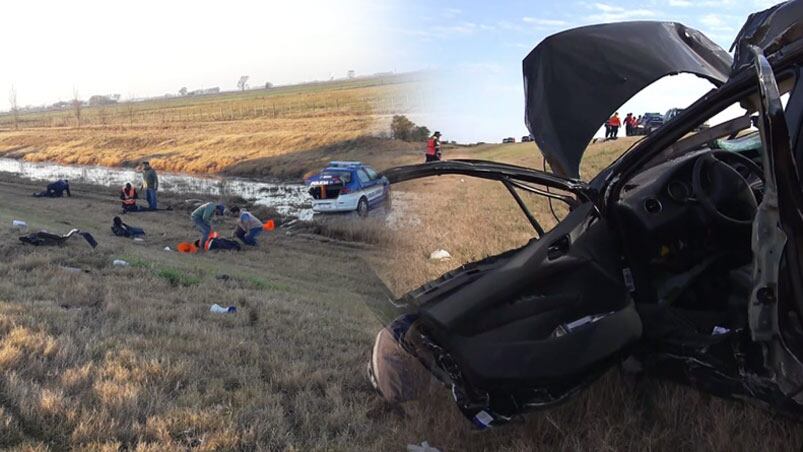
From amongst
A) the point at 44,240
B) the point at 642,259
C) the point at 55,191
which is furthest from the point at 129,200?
the point at 642,259

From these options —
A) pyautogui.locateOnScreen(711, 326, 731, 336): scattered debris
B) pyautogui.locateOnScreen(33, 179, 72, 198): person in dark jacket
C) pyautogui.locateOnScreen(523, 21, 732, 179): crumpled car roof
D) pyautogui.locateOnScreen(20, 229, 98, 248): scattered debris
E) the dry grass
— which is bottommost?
pyautogui.locateOnScreen(33, 179, 72, 198): person in dark jacket

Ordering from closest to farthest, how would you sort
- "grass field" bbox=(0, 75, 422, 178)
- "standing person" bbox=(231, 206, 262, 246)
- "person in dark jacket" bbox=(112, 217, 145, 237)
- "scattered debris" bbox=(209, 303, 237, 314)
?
"scattered debris" bbox=(209, 303, 237, 314) < "standing person" bbox=(231, 206, 262, 246) < "person in dark jacket" bbox=(112, 217, 145, 237) < "grass field" bbox=(0, 75, 422, 178)

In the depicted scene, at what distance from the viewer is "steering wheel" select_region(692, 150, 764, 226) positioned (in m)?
2.87

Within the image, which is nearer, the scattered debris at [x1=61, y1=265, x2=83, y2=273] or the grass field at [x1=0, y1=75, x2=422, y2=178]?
the scattered debris at [x1=61, y1=265, x2=83, y2=273]

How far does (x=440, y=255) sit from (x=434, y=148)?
1.57ft

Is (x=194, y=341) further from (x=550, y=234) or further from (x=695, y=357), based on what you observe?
(x=695, y=357)

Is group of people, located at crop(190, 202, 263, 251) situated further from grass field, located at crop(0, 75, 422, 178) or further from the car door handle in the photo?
the car door handle

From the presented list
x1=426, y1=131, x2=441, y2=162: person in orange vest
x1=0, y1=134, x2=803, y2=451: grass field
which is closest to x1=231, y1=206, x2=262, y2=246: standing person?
x1=0, y1=134, x2=803, y2=451: grass field

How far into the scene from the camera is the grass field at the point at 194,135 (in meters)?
35.1

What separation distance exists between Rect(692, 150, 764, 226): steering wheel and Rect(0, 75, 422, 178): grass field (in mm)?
16284

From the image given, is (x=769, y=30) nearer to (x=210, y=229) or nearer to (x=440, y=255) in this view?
(x=440, y=255)

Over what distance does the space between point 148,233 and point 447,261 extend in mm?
17447

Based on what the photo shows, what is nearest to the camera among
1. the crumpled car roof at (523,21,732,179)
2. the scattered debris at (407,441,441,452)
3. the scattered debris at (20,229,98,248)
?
the scattered debris at (407,441,441,452)

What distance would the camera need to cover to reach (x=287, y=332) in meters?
5.97
